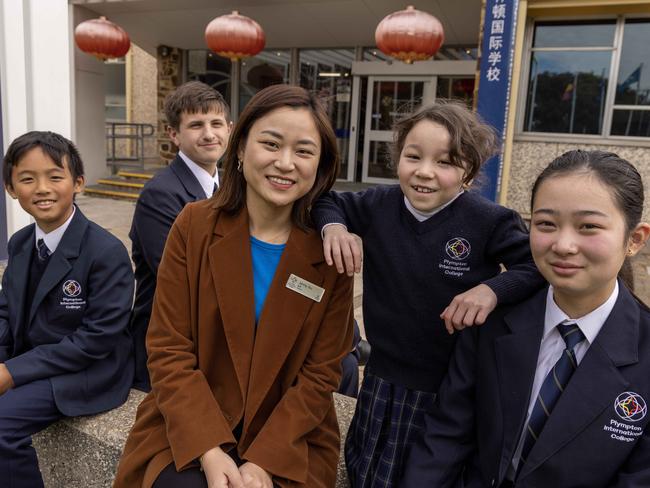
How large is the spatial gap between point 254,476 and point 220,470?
0.09m

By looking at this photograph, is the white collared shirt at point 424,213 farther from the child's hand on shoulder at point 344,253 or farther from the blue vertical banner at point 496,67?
the blue vertical banner at point 496,67

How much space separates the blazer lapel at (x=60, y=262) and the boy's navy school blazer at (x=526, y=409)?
1.27 m

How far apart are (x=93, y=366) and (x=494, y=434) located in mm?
1349

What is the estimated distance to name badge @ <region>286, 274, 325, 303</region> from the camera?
59.6 inches

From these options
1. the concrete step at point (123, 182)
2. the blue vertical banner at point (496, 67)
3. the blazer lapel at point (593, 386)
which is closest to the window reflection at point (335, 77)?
the concrete step at point (123, 182)

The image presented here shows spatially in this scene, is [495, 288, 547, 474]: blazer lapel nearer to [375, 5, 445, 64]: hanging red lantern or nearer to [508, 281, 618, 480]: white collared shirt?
[508, 281, 618, 480]: white collared shirt

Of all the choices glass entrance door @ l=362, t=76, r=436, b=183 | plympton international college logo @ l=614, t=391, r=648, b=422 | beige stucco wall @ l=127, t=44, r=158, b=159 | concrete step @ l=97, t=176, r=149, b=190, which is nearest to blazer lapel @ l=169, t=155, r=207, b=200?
plympton international college logo @ l=614, t=391, r=648, b=422

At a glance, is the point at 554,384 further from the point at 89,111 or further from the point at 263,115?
the point at 89,111

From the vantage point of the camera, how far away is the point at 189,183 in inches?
89.4

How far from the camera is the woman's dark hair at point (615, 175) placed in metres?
1.17

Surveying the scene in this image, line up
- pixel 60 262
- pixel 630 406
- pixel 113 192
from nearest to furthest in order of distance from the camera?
pixel 630 406 < pixel 60 262 < pixel 113 192

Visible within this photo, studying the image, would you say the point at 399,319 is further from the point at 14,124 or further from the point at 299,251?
the point at 14,124

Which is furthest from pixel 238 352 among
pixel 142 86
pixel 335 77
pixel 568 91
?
pixel 142 86

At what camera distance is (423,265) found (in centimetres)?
152
